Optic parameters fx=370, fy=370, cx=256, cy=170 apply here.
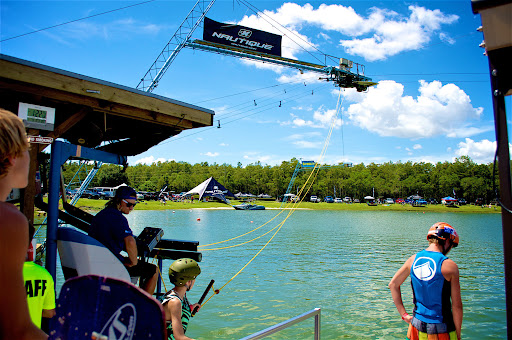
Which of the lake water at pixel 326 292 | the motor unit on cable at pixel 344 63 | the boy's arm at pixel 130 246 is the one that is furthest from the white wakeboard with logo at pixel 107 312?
the motor unit on cable at pixel 344 63

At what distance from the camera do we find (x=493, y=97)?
303 cm

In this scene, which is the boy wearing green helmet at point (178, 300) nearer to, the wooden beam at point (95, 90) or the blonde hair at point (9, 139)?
the wooden beam at point (95, 90)

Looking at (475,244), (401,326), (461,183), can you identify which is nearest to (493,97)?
(401,326)

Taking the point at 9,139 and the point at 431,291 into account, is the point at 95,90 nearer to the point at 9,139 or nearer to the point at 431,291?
the point at 9,139

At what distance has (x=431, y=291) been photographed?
3520mm

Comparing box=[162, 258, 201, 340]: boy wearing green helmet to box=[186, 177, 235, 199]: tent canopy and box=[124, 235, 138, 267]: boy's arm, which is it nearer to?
box=[124, 235, 138, 267]: boy's arm

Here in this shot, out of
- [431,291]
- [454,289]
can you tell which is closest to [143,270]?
[431,291]

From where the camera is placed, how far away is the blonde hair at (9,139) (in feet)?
4.36

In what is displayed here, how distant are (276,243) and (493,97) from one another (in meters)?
25.8

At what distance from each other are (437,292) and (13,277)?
3.47 m

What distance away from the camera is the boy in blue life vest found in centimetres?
345

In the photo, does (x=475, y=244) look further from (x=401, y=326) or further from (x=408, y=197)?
(x=408, y=197)

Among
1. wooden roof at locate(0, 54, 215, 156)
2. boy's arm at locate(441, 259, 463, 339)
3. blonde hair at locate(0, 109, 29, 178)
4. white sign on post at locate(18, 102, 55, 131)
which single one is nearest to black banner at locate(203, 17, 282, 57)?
wooden roof at locate(0, 54, 215, 156)

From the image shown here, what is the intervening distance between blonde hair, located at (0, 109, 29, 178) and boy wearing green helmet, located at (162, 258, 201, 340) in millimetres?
2646
